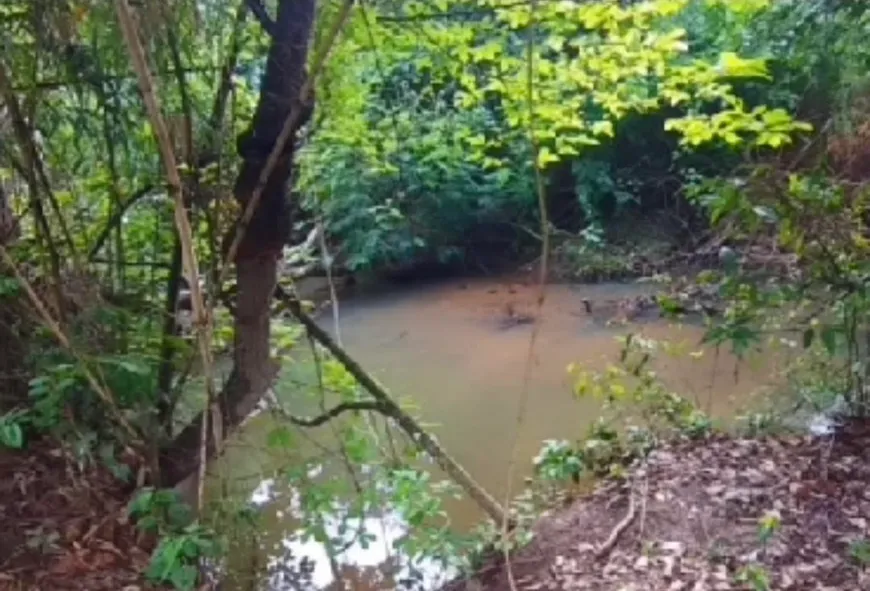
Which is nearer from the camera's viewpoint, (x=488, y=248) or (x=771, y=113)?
(x=771, y=113)

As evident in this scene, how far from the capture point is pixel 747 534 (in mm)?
2871

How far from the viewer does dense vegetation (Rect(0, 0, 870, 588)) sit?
2.50 meters

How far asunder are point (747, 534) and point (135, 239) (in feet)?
6.62

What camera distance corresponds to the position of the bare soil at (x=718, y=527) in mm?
2674

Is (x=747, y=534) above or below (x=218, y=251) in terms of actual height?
below

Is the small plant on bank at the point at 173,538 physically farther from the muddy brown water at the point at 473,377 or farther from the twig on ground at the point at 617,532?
the twig on ground at the point at 617,532

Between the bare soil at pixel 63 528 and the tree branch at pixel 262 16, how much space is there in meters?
1.25

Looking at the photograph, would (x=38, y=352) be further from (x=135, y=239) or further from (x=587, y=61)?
(x=587, y=61)

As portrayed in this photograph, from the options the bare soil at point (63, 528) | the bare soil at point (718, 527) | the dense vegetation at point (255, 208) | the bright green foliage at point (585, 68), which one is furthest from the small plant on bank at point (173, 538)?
the bright green foliage at point (585, 68)

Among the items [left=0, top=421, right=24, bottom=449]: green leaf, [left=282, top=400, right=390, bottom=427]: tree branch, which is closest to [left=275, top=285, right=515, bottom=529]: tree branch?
[left=282, top=400, right=390, bottom=427]: tree branch

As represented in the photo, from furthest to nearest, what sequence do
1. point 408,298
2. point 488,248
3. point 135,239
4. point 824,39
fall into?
point 488,248 < point 408,298 < point 824,39 < point 135,239

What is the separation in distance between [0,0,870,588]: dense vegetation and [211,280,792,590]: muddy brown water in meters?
0.25

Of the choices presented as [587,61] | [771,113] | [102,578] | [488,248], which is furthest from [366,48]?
[488,248]

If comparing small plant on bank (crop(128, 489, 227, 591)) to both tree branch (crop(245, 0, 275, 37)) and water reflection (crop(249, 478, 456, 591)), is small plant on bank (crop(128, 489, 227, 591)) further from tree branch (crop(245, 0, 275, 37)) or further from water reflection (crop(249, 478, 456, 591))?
tree branch (crop(245, 0, 275, 37))
